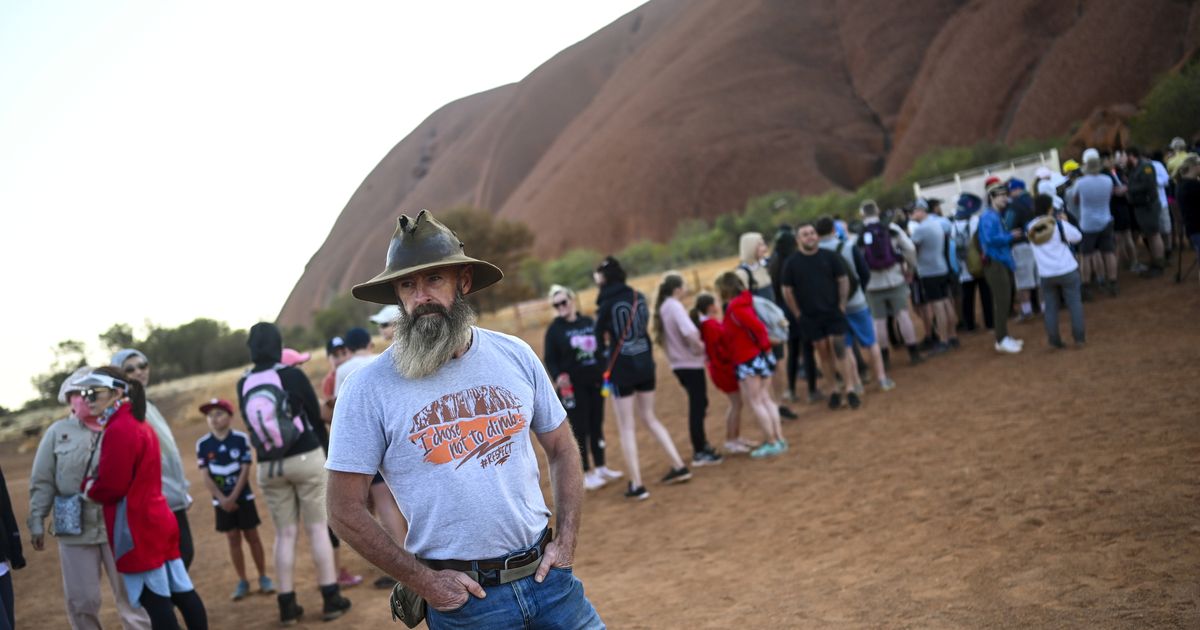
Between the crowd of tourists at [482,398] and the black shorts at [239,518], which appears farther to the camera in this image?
the black shorts at [239,518]

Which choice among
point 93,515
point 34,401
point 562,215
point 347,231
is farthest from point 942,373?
point 347,231

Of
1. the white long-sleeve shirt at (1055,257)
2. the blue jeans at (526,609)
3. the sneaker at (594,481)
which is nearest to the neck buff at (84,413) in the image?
the blue jeans at (526,609)

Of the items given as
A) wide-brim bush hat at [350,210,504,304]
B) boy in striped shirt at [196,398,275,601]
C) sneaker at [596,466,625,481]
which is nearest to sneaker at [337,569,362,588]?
boy in striped shirt at [196,398,275,601]

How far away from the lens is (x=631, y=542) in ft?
26.4

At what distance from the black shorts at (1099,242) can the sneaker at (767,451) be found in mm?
6709

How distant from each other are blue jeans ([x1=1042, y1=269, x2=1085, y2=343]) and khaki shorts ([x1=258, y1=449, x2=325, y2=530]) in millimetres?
8360

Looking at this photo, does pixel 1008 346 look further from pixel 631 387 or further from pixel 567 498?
pixel 567 498

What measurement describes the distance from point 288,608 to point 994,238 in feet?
28.9

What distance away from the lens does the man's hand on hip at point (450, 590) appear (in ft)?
8.79

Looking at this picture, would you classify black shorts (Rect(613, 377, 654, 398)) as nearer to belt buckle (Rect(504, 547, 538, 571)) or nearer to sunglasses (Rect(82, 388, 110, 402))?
sunglasses (Rect(82, 388, 110, 402))

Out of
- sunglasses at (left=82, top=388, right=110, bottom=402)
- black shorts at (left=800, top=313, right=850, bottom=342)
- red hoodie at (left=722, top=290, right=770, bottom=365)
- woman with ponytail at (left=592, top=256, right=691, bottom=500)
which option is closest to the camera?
sunglasses at (left=82, top=388, right=110, bottom=402)

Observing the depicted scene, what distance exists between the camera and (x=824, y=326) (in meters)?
10.3

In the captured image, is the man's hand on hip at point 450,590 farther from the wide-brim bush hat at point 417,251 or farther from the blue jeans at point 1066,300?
the blue jeans at point 1066,300

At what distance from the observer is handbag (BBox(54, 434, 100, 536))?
5.50 meters
